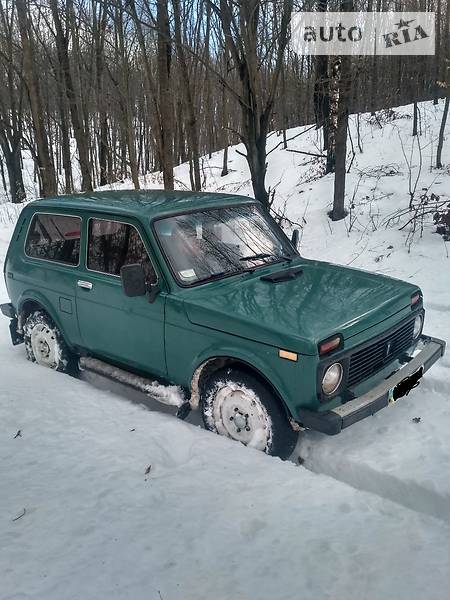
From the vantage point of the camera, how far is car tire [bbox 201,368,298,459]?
131 inches

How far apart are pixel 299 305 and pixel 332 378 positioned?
1.88ft

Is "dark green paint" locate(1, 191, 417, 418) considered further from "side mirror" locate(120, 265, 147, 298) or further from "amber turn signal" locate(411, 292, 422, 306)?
"side mirror" locate(120, 265, 147, 298)

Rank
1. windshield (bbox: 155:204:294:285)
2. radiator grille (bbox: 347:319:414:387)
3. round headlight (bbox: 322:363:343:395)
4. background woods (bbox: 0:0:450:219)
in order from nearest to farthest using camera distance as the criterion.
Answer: round headlight (bbox: 322:363:343:395) < radiator grille (bbox: 347:319:414:387) < windshield (bbox: 155:204:294:285) < background woods (bbox: 0:0:450:219)

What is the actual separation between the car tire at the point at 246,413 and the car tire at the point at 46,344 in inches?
72.1

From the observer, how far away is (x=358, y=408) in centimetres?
312

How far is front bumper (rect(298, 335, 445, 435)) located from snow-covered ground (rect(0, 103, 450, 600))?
384mm

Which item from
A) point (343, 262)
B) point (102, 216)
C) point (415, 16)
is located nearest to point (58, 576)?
point (102, 216)

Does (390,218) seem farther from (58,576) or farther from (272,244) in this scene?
(58,576)

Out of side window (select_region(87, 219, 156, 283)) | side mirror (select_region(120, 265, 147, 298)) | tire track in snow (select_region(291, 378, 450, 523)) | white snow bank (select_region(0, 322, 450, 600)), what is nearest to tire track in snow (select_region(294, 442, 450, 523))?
tire track in snow (select_region(291, 378, 450, 523))

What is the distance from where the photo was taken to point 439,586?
237 centimetres

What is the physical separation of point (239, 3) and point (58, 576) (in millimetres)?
7415

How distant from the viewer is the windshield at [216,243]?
3.85m

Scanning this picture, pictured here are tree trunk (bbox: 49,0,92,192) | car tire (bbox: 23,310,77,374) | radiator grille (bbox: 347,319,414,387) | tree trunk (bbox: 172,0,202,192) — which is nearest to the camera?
radiator grille (bbox: 347,319,414,387)

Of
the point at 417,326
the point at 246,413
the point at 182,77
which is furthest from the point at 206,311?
the point at 182,77
